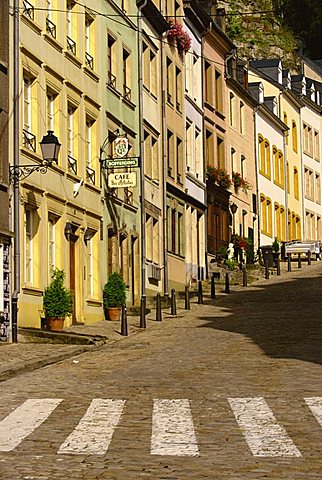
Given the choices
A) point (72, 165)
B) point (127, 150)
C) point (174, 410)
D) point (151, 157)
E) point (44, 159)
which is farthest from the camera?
point (151, 157)

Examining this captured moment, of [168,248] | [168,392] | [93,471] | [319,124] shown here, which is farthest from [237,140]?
[93,471]

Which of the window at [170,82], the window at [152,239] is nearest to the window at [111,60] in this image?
the window at [152,239]

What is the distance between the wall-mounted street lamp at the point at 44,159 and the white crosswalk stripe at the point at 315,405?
11150mm

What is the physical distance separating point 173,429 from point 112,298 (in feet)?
63.5

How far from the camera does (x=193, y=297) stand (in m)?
39.1

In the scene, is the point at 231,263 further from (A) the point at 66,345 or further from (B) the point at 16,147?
(A) the point at 66,345

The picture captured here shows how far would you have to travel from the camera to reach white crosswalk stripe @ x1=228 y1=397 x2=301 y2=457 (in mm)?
10959

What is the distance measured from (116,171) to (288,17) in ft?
228

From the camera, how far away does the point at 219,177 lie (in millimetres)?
50094

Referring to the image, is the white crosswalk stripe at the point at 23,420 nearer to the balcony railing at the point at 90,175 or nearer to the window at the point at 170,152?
the balcony railing at the point at 90,175

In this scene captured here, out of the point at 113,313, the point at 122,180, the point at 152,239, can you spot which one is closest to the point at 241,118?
the point at 152,239

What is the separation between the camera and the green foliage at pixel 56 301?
26.3 metres

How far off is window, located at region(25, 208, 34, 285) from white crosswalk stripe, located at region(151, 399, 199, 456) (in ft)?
40.3

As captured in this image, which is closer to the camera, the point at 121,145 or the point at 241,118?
the point at 121,145
